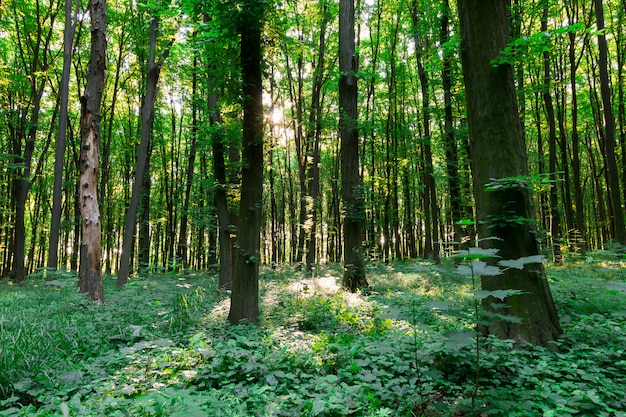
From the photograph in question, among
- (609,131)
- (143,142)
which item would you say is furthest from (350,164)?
(609,131)

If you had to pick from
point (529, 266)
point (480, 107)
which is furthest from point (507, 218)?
point (480, 107)

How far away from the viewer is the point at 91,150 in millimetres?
8039

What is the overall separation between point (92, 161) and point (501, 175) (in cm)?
888

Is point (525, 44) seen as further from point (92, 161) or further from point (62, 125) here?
point (62, 125)

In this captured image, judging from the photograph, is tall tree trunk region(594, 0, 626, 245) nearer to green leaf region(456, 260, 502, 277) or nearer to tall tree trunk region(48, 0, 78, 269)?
green leaf region(456, 260, 502, 277)

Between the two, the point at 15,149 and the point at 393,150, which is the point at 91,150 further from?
the point at 393,150

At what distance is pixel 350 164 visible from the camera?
10.1 metres

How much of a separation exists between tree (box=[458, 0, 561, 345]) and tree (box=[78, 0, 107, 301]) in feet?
27.3

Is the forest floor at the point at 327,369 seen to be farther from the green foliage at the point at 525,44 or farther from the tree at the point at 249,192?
the green foliage at the point at 525,44

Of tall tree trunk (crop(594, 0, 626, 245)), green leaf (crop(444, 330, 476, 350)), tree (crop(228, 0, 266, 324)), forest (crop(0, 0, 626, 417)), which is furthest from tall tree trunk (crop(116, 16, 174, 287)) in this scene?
tall tree trunk (crop(594, 0, 626, 245))

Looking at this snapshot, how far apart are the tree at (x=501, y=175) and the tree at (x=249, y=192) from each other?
3.79 metres

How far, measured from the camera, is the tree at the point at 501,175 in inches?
152

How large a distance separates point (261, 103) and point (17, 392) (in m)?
5.59

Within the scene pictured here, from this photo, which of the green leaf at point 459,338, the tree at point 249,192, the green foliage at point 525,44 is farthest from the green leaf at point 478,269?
the tree at point 249,192
